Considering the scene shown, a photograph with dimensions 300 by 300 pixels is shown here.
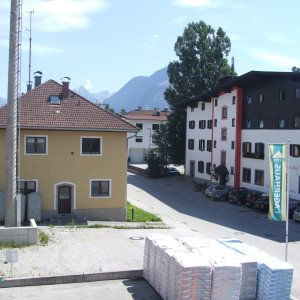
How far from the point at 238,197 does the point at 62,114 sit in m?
18.3

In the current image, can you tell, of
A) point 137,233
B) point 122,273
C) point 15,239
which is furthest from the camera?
point 137,233

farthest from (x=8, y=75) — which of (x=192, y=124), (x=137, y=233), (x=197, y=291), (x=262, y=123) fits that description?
(x=192, y=124)

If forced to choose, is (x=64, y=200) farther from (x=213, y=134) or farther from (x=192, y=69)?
(x=192, y=69)

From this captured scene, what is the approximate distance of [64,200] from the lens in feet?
74.7

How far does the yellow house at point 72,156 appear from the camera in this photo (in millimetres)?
22031

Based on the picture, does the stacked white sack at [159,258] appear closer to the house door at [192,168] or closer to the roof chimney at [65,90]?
the roof chimney at [65,90]

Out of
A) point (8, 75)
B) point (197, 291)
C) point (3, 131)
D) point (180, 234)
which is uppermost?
point (8, 75)

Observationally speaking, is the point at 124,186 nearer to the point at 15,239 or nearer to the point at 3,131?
the point at 3,131

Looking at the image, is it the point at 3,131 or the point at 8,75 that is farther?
the point at 3,131

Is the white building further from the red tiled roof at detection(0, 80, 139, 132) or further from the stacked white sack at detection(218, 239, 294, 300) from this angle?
the stacked white sack at detection(218, 239, 294, 300)

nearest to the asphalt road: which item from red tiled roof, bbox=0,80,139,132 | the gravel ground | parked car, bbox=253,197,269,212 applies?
parked car, bbox=253,197,269,212

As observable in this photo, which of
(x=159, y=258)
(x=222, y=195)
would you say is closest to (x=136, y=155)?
(x=222, y=195)

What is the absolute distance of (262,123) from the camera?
36.6 metres

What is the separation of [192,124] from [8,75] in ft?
119
